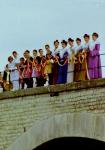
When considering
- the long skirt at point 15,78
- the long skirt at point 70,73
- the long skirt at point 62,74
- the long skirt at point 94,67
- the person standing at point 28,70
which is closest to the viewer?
the long skirt at point 94,67

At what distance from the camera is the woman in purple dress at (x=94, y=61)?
14.8m

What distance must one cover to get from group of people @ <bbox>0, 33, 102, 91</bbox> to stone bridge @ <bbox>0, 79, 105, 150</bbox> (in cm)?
45

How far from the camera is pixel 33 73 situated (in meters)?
16.4

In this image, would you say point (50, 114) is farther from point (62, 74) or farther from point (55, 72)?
point (55, 72)

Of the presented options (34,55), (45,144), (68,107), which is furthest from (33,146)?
(34,55)

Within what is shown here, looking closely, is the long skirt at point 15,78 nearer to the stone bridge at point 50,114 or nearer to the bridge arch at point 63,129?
the stone bridge at point 50,114

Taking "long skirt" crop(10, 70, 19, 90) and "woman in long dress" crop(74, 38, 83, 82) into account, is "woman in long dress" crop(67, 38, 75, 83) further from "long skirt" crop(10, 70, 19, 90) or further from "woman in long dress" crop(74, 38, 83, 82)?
"long skirt" crop(10, 70, 19, 90)

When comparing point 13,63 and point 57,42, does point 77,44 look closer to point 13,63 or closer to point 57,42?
point 57,42

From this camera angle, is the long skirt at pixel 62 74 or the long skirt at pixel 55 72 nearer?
the long skirt at pixel 62 74

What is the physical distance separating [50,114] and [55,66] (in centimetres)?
133

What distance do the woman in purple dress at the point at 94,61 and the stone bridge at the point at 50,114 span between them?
0.46 meters

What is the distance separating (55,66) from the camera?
15922 millimetres

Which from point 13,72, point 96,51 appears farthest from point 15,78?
point 96,51

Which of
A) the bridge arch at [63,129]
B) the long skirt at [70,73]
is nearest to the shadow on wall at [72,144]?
the bridge arch at [63,129]
